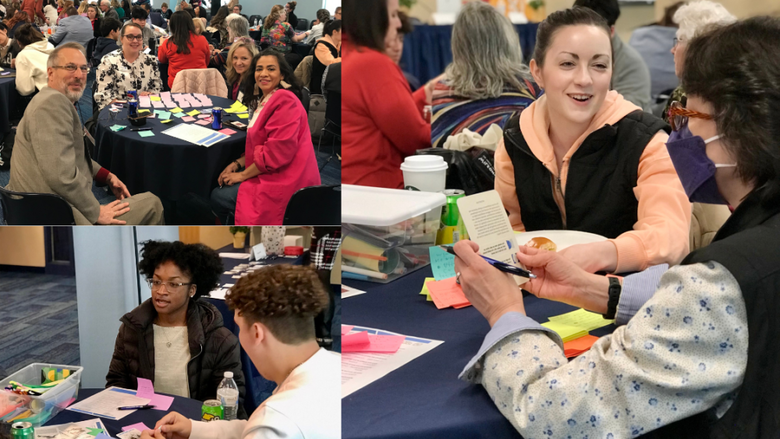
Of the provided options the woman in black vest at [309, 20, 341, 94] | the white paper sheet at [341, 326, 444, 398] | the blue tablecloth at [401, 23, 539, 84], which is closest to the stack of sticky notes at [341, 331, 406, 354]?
the white paper sheet at [341, 326, 444, 398]

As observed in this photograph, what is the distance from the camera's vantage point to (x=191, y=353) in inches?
51.0

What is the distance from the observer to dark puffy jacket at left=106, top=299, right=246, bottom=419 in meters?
1.28

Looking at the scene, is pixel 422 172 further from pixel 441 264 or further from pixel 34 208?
pixel 34 208

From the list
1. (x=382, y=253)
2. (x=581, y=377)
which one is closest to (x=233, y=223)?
(x=382, y=253)

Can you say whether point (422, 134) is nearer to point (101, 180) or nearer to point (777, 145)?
point (101, 180)

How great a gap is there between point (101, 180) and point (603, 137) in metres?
1.47

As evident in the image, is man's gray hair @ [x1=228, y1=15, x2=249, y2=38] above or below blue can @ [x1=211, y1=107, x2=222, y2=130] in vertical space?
above

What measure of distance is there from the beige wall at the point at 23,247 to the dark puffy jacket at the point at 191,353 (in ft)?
0.89

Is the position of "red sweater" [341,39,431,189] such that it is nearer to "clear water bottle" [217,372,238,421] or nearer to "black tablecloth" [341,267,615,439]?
"black tablecloth" [341,267,615,439]

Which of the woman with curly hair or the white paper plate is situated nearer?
the woman with curly hair

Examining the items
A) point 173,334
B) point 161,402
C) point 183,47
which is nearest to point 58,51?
point 183,47

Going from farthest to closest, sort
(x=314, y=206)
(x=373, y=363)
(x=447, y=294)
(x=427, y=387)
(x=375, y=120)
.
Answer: (x=375, y=120)
(x=314, y=206)
(x=447, y=294)
(x=373, y=363)
(x=427, y=387)

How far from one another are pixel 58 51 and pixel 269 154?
1.95ft

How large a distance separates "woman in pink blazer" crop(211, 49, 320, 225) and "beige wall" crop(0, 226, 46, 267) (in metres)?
0.42
